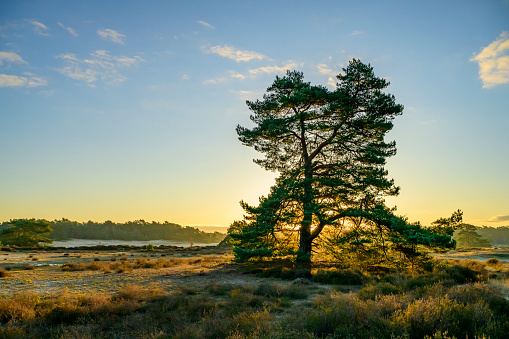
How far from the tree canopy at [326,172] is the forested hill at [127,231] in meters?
99.3

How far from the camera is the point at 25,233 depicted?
57562 millimetres

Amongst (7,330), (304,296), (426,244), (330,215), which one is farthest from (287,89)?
(7,330)

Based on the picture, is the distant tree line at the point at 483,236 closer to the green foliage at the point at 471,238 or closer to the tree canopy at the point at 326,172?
the green foliage at the point at 471,238

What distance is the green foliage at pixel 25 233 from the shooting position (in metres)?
56.2

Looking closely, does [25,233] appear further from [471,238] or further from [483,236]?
[483,236]

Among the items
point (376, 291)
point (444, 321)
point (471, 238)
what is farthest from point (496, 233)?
point (444, 321)

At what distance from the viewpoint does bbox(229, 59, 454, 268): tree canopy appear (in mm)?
15742

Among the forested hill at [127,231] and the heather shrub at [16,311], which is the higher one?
the heather shrub at [16,311]

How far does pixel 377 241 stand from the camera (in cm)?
1612

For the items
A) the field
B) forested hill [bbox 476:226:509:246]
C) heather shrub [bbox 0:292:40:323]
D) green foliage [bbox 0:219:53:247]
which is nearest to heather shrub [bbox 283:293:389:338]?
the field

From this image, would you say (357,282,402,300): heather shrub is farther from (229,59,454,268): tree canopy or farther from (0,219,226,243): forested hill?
(0,219,226,243): forested hill

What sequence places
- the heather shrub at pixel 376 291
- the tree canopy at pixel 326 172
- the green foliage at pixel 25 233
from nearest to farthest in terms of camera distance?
1. the heather shrub at pixel 376 291
2. the tree canopy at pixel 326 172
3. the green foliage at pixel 25 233

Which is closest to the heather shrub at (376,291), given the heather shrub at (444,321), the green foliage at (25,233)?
the heather shrub at (444,321)

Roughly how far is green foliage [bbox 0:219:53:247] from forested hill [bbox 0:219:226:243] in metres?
36.8
